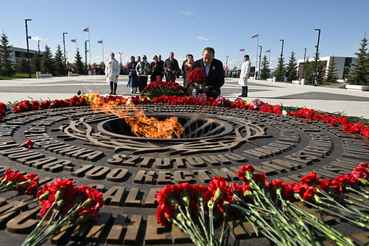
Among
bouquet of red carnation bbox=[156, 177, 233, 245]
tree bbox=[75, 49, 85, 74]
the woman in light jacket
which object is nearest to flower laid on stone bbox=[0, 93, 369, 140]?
bouquet of red carnation bbox=[156, 177, 233, 245]

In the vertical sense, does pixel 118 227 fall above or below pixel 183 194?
below

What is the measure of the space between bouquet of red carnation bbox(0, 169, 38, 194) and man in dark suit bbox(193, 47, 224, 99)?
455cm

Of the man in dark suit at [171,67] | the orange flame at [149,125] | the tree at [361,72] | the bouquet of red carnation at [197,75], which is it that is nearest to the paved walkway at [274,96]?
the man in dark suit at [171,67]

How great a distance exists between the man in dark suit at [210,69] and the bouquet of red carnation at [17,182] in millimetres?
4550

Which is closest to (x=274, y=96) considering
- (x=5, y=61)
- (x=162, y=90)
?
(x=162, y=90)

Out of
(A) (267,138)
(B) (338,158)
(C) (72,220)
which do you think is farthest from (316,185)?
(A) (267,138)

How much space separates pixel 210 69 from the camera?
19.2 feet

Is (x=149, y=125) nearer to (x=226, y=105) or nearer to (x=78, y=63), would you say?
(x=226, y=105)

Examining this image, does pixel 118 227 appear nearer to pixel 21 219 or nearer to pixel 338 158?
pixel 21 219

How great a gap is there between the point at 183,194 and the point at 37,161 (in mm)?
1548

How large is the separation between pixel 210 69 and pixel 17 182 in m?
4.82

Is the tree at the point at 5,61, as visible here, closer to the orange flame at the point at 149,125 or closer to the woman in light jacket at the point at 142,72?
the woman in light jacket at the point at 142,72

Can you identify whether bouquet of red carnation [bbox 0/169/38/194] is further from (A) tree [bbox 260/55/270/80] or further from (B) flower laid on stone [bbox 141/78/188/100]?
(A) tree [bbox 260/55/270/80]

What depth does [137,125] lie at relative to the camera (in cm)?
464
